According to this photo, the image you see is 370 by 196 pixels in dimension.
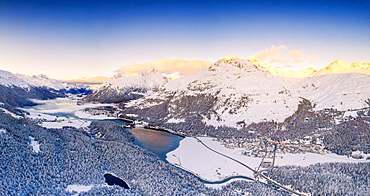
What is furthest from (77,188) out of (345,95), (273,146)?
(345,95)

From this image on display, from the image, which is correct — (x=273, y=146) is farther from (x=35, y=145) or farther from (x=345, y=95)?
(x=35, y=145)

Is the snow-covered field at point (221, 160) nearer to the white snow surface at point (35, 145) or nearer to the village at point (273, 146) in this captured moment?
the village at point (273, 146)

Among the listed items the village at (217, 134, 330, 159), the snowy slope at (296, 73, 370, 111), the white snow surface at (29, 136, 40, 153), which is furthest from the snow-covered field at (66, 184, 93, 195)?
the snowy slope at (296, 73, 370, 111)

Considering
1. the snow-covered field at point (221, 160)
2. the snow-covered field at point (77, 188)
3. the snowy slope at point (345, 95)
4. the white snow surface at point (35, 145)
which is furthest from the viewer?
the snowy slope at point (345, 95)

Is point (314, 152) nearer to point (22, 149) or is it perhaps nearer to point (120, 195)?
point (120, 195)

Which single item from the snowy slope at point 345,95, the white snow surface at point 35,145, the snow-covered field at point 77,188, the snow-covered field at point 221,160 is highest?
the snowy slope at point 345,95

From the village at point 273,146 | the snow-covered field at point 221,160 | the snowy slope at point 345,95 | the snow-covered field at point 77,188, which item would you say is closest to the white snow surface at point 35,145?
the snow-covered field at point 77,188

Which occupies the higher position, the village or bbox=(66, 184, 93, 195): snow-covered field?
bbox=(66, 184, 93, 195): snow-covered field

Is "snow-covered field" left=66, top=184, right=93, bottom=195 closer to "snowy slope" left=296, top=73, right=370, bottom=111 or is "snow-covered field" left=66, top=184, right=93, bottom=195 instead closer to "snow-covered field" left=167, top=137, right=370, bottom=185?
"snow-covered field" left=167, top=137, right=370, bottom=185

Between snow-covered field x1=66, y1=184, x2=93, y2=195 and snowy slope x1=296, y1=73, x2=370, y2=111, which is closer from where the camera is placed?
snow-covered field x1=66, y1=184, x2=93, y2=195

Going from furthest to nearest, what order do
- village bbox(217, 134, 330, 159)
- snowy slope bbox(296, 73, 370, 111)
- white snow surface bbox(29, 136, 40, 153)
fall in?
1. snowy slope bbox(296, 73, 370, 111)
2. village bbox(217, 134, 330, 159)
3. white snow surface bbox(29, 136, 40, 153)
